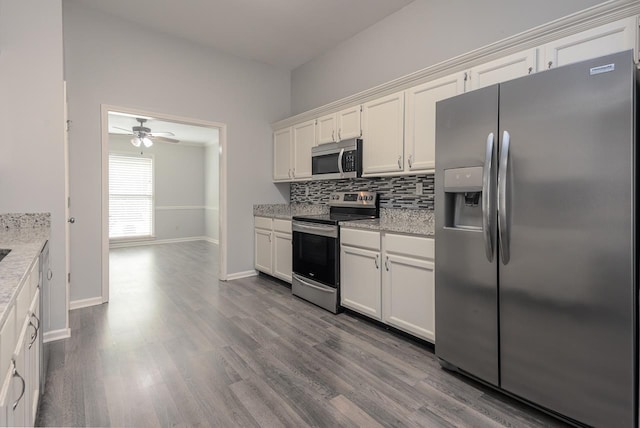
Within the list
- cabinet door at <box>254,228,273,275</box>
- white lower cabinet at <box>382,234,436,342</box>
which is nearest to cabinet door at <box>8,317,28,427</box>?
white lower cabinet at <box>382,234,436,342</box>

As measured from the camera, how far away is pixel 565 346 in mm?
1518

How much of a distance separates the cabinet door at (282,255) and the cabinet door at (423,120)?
1.75 metres

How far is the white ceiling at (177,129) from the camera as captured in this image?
6.01 m

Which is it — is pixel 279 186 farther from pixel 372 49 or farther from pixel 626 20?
pixel 626 20

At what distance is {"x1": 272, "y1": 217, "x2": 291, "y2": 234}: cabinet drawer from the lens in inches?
151

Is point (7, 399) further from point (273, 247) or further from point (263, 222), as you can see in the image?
point (263, 222)

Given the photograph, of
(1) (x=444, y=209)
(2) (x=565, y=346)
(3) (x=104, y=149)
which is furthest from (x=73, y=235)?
(2) (x=565, y=346)

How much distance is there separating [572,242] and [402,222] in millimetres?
1492

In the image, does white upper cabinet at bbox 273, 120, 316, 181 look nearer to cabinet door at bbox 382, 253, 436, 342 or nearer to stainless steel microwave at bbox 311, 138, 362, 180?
stainless steel microwave at bbox 311, 138, 362, 180

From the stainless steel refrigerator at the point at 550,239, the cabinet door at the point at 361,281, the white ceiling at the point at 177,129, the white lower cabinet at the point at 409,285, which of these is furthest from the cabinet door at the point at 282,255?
the white ceiling at the point at 177,129

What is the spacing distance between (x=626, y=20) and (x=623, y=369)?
68.5 inches

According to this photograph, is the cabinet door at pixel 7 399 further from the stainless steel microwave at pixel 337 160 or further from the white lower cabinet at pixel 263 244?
the white lower cabinet at pixel 263 244

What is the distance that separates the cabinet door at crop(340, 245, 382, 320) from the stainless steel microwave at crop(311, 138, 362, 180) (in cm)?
83

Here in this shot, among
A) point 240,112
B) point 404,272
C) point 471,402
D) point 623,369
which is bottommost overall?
point 471,402
